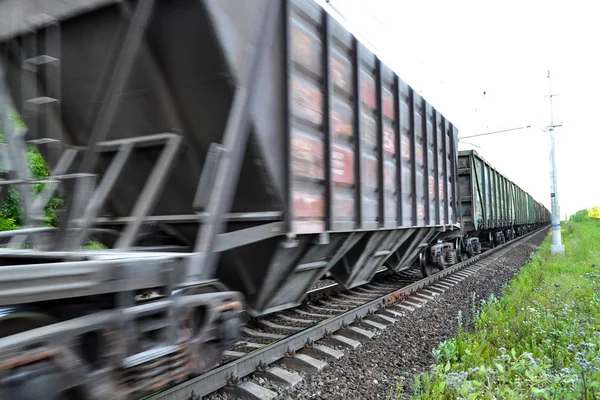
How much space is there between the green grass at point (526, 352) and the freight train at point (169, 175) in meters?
1.69

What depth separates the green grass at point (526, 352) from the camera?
3041 mm

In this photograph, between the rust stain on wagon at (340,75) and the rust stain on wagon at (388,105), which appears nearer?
the rust stain on wagon at (340,75)

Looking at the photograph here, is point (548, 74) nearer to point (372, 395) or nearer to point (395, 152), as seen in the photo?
point (395, 152)

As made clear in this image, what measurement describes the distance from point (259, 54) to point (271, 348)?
273cm

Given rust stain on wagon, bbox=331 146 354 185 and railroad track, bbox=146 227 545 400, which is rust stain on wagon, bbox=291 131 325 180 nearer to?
rust stain on wagon, bbox=331 146 354 185

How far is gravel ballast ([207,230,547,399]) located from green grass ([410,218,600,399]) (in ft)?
0.90

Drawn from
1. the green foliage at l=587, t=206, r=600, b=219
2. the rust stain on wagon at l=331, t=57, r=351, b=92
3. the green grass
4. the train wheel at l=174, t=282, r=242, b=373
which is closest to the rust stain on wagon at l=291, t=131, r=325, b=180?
the rust stain on wagon at l=331, t=57, r=351, b=92

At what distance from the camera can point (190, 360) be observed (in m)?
3.02

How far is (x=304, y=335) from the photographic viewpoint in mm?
4676

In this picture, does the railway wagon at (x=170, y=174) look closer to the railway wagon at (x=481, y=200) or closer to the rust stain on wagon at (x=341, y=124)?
the rust stain on wagon at (x=341, y=124)

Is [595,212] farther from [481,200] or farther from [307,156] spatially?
[307,156]

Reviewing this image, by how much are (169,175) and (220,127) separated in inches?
33.7

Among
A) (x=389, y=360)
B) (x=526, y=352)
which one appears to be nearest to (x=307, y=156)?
(x=389, y=360)

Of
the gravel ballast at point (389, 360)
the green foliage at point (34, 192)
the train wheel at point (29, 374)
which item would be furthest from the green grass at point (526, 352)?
the green foliage at point (34, 192)
